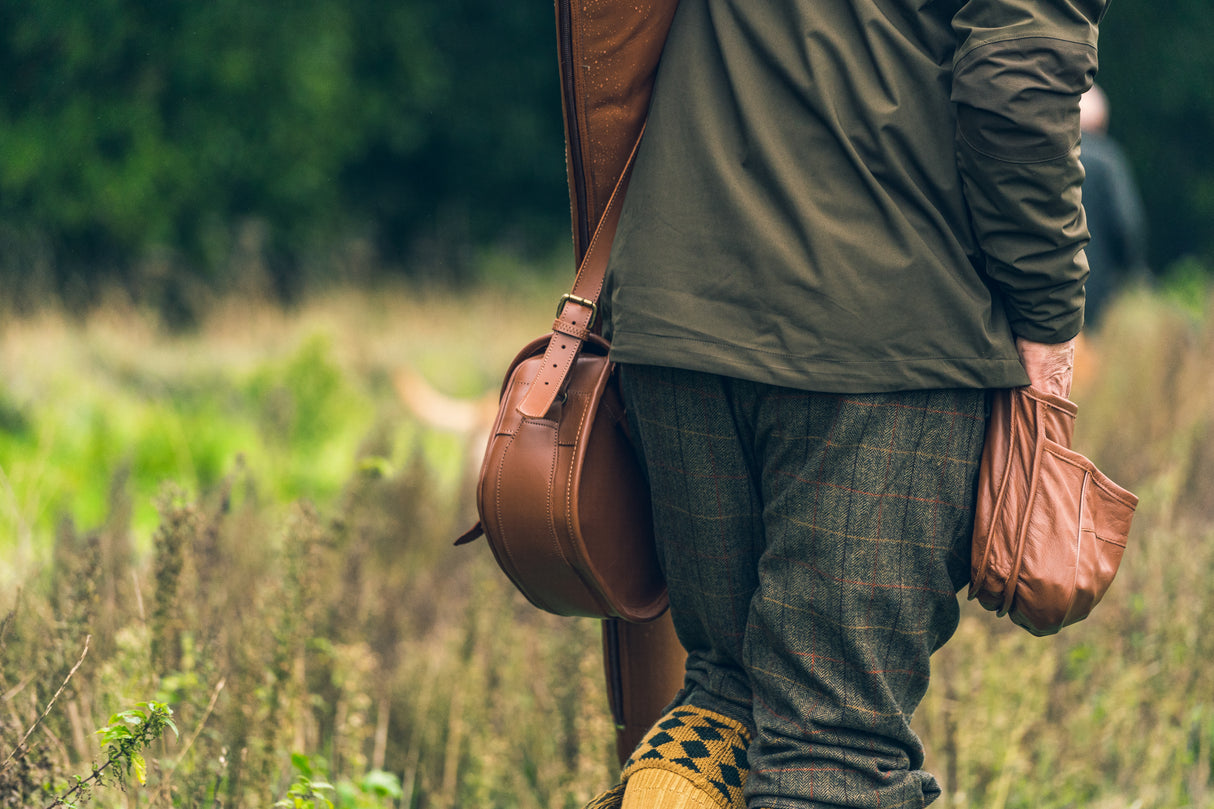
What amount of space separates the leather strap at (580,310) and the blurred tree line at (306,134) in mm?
8405

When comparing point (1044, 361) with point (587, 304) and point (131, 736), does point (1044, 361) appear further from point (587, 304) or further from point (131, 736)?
point (131, 736)

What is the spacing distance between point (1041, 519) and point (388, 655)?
87.1 inches

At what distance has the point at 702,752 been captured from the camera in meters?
1.47

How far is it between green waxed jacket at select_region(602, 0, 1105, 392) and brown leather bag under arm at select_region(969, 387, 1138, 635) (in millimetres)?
71

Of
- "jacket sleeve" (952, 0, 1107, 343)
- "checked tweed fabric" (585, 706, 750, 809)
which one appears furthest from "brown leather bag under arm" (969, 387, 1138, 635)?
"checked tweed fabric" (585, 706, 750, 809)

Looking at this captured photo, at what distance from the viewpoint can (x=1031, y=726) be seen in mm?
2787

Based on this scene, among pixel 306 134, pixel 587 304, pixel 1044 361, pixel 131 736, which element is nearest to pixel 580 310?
pixel 587 304

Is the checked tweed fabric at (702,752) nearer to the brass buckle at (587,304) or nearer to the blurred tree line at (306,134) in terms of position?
the brass buckle at (587,304)

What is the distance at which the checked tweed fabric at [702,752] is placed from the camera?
1.45m

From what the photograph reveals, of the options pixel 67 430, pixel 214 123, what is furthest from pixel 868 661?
pixel 214 123

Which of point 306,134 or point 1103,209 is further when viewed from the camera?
point 306,134

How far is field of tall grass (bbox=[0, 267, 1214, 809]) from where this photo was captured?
2012 mm

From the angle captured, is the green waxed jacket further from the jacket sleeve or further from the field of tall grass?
the field of tall grass

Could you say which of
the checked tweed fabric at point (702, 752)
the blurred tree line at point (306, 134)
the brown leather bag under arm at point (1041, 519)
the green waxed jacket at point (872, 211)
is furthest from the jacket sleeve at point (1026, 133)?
the blurred tree line at point (306, 134)
